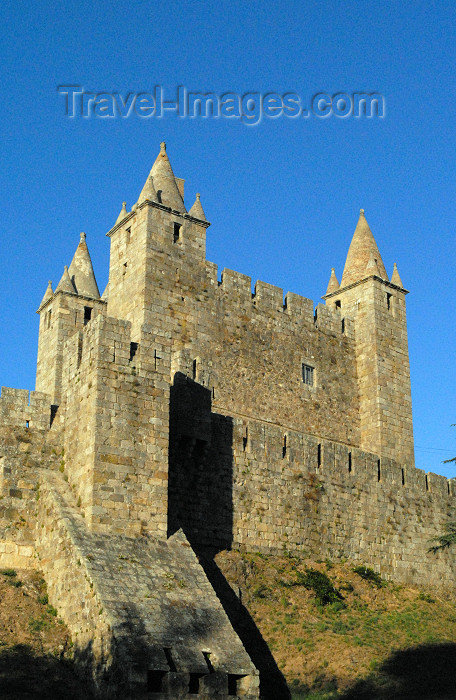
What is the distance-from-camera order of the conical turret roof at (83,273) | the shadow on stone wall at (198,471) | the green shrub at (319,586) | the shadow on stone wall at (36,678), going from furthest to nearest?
the conical turret roof at (83,273)
the green shrub at (319,586)
the shadow on stone wall at (198,471)
the shadow on stone wall at (36,678)

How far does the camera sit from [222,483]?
2748 cm

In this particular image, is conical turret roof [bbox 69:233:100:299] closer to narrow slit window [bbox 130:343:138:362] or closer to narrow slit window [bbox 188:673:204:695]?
narrow slit window [bbox 130:343:138:362]

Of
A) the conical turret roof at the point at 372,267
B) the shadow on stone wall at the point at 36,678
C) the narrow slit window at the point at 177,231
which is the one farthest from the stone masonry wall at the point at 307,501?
the conical turret roof at the point at 372,267

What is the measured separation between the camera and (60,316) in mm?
34781

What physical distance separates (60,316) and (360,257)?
13042 millimetres

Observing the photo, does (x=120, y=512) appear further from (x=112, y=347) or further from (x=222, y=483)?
(x=222, y=483)

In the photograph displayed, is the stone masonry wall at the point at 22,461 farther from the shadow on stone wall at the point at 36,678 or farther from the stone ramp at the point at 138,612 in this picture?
the shadow on stone wall at the point at 36,678

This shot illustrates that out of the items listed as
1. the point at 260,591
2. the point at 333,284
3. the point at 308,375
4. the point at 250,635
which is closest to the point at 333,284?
the point at 333,284

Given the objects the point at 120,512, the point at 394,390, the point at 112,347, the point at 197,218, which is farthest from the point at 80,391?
the point at 394,390

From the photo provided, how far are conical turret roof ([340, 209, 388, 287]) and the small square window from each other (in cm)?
526

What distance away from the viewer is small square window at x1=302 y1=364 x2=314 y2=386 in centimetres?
3475

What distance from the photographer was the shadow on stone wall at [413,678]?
2200 centimetres

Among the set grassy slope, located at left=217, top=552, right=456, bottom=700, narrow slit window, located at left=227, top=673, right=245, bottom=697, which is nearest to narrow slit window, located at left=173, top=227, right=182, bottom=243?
grassy slope, located at left=217, top=552, right=456, bottom=700

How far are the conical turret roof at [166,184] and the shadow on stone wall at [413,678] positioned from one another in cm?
1688
